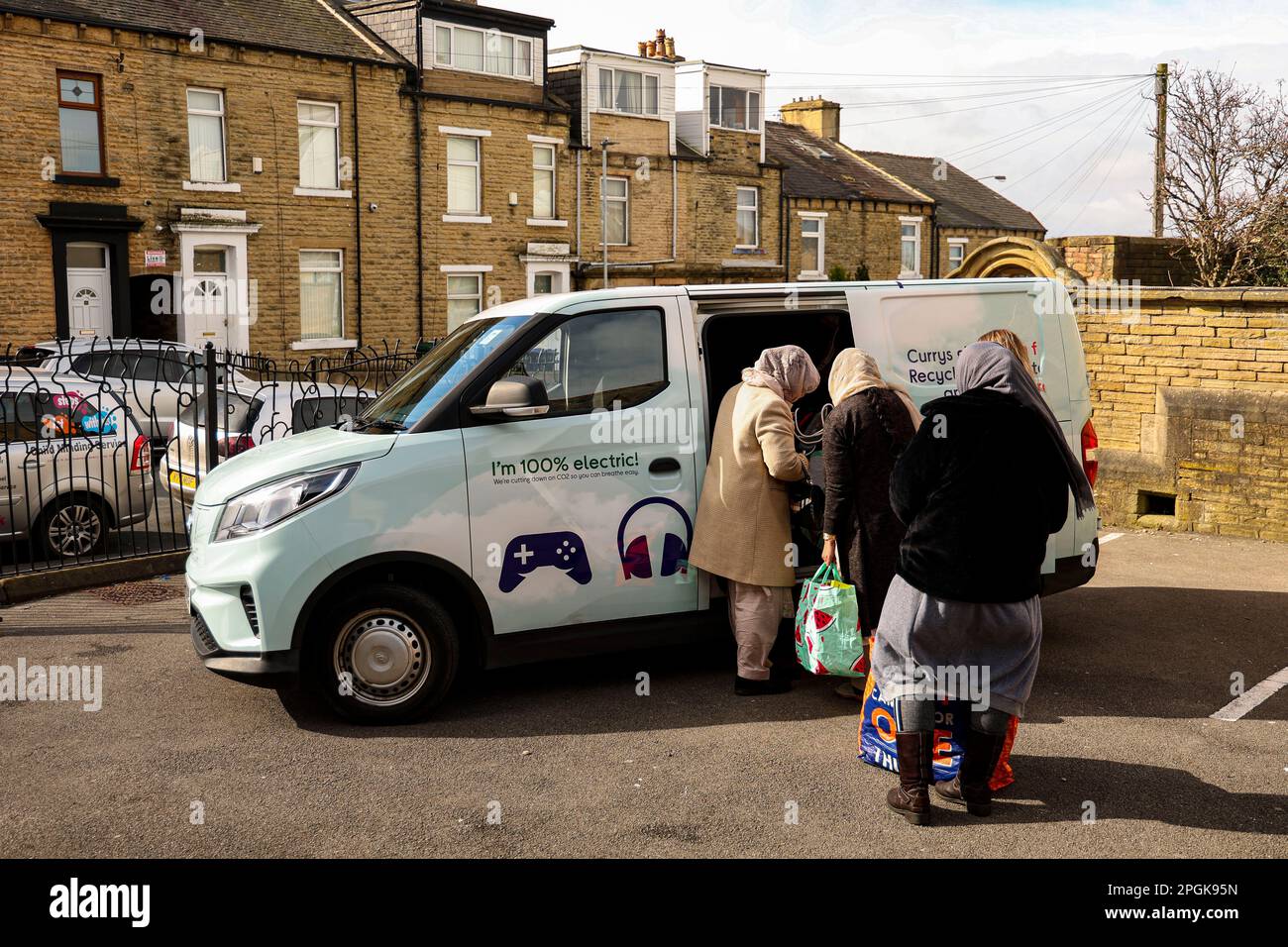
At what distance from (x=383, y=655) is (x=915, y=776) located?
8.79 feet

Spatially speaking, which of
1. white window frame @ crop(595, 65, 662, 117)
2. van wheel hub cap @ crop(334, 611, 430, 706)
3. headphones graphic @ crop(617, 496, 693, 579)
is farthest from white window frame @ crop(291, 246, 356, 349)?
van wheel hub cap @ crop(334, 611, 430, 706)

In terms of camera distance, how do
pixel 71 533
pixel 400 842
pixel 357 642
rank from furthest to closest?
pixel 71 533 → pixel 357 642 → pixel 400 842

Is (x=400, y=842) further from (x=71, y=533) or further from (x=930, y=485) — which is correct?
(x=71, y=533)

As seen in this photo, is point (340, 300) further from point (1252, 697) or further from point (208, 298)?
point (1252, 697)

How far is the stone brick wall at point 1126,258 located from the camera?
16562mm

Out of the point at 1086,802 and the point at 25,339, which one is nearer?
the point at 1086,802

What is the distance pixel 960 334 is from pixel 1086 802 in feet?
10.4

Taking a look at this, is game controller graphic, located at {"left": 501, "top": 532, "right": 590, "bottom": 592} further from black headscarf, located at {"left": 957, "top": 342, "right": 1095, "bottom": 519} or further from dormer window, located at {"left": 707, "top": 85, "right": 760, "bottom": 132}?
dormer window, located at {"left": 707, "top": 85, "right": 760, "bottom": 132}

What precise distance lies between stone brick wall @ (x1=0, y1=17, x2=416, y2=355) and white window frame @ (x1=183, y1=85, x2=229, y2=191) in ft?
0.32

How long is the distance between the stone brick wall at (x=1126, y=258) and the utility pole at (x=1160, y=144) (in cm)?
583

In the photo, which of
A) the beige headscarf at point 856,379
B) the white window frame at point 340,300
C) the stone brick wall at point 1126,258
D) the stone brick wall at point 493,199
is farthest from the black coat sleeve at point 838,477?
the stone brick wall at point 493,199

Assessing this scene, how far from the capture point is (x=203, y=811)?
5.31 meters

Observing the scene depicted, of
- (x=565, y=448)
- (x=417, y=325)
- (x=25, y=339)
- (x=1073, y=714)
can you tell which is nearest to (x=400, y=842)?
(x=565, y=448)

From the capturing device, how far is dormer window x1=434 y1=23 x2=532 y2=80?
32312 mm
